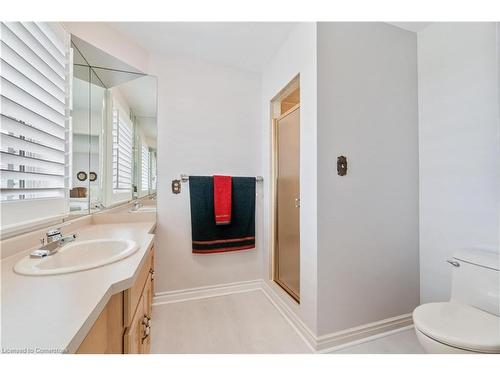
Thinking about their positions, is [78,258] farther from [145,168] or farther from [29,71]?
[145,168]

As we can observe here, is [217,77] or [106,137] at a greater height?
[217,77]

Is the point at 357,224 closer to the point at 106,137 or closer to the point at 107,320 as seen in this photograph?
the point at 107,320

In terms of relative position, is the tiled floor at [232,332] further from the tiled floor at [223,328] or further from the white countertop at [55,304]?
the white countertop at [55,304]

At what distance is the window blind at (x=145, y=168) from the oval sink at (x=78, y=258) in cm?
81

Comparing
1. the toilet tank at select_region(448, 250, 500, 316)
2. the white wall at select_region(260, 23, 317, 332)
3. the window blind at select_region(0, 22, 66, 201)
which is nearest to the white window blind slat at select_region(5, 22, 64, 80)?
the window blind at select_region(0, 22, 66, 201)

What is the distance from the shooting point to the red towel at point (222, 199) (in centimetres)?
198

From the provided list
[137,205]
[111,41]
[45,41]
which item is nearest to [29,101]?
[45,41]

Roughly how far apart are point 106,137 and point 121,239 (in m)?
0.91

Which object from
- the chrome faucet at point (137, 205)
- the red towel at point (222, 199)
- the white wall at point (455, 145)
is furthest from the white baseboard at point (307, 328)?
the chrome faucet at point (137, 205)

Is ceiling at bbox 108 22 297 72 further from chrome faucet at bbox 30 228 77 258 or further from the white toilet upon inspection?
the white toilet

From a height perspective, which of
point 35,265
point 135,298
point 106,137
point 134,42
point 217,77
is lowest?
point 135,298

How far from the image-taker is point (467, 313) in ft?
3.70

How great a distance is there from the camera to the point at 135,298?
872 millimetres
